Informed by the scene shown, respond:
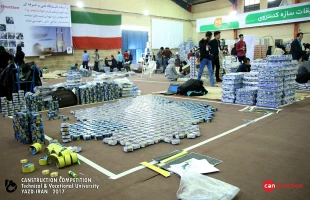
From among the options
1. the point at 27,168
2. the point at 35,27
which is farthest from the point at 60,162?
the point at 35,27

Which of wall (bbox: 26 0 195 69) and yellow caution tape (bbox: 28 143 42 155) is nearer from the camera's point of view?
yellow caution tape (bbox: 28 143 42 155)

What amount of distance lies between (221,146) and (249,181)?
99cm

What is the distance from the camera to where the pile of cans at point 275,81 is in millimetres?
5670

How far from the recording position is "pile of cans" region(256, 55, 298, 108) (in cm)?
567

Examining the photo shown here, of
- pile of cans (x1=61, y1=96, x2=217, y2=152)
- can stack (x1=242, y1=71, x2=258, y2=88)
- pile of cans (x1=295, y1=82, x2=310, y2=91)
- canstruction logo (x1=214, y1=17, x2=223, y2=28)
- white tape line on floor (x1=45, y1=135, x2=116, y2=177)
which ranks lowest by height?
white tape line on floor (x1=45, y1=135, x2=116, y2=177)

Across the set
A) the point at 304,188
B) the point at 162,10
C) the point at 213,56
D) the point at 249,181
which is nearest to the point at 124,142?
the point at 249,181

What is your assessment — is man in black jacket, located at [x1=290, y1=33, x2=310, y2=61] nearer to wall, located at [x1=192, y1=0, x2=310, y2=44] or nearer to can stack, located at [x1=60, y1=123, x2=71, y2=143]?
can stack, located at [x1=60, y1=123, x2=71, y2=143]

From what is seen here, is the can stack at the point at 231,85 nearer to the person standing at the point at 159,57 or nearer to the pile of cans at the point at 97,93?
the pile of cans at the point at 97,93

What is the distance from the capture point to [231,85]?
637 cm

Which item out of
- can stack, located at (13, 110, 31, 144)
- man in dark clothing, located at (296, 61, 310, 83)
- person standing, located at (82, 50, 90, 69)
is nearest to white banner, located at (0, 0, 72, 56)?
person standing, located at (82, 50, 90, 69)

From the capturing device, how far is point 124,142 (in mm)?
3645

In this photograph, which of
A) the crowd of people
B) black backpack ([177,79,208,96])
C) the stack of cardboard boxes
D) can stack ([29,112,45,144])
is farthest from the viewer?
the crowd of people

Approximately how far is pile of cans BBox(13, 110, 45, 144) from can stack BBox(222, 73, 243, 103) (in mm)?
4449

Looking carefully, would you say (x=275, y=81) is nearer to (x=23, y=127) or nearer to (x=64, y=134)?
(x=64, y=134)
